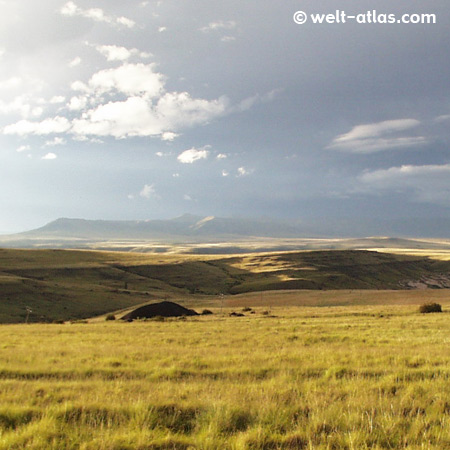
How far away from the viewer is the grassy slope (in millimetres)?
67000

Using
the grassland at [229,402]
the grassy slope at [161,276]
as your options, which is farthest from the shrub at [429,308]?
the grassy slope at [161,276]

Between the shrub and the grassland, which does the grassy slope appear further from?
the grassland

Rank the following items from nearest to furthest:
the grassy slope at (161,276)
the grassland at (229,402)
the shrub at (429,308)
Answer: the grassland at (229,402) < the shrub at (429,308) < the grassy slope at (161,276)

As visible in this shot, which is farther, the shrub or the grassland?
the shrub

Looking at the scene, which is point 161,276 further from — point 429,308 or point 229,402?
point 229,402

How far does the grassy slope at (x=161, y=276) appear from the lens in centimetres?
6700

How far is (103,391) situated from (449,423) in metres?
7.22

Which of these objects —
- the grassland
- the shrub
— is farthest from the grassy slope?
the grassland

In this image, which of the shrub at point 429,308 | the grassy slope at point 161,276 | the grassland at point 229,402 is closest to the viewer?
the grassland at point 229,402

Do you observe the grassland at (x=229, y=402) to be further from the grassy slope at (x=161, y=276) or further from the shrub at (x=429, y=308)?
the grassy slope at (x=161, y=276)

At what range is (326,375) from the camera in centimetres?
1009

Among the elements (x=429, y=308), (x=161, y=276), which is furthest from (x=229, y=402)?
(x=161, y=276)

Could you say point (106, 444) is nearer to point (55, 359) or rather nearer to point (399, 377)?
point (399, 377)

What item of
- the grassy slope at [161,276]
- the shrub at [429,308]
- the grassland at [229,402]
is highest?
the grassland at [229,402]
